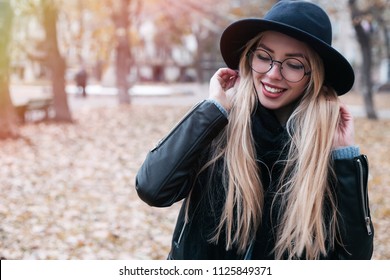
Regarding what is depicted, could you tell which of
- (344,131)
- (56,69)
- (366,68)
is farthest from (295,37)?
(366,68)

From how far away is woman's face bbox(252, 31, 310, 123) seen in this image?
1256 millimetres

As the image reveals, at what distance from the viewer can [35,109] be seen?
672cm

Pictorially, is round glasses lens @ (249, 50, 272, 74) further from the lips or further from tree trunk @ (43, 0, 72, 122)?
tree trunk @ (43, 0, 72, 122)

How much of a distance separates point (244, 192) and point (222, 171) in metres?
0.09

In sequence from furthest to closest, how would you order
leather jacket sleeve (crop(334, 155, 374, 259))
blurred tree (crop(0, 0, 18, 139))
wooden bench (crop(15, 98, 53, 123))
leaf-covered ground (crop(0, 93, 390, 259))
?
wooden bench (crop(15, 98, 53, 123)) → blurred tree (crop(0, 0, 18, 139)) → leaf-covered ground (crop(0, 93, 390, 259)) → leather jacket sleeve (crop(334, 155, 374, 259))

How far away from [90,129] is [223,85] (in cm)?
582

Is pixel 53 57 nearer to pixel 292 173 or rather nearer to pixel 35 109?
pixel 35 109

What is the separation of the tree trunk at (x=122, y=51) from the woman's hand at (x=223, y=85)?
7.72 m

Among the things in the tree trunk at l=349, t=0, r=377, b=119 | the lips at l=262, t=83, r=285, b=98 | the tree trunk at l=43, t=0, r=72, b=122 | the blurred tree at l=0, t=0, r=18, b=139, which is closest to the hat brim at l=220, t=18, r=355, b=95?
the lips at l=262, t=83, r=285, b=98

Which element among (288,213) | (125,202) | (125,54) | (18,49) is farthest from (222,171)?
(125,54)

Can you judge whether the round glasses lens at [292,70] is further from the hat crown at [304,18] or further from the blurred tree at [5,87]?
the blurred tree at [5,87]

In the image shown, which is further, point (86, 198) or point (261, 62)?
point (86, 198)

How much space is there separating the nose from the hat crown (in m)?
0.10

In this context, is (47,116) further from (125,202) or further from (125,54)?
(125,202)
